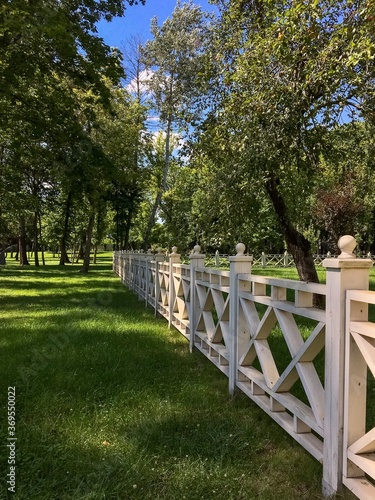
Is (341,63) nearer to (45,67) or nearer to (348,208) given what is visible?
(45,67)

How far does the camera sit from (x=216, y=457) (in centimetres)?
284

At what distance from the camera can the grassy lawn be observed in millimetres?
2531

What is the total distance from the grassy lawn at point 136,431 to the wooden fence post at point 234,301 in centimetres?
28

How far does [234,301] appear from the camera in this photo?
3.84 m

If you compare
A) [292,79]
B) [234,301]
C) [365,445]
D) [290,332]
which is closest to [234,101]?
[292,79]

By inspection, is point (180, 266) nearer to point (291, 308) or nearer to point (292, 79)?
point (292, 79)

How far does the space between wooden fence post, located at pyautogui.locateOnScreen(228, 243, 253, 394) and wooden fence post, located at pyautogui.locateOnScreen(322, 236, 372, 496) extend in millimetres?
1557

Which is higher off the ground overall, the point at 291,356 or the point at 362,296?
the point at 362,296

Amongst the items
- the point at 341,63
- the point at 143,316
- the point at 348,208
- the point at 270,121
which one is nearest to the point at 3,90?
the point at 143,316

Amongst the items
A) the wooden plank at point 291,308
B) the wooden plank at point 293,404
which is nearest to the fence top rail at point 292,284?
the wooden plank at point 291,308

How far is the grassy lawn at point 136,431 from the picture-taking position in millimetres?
2531

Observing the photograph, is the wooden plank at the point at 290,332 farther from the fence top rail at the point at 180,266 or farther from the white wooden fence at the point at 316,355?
the fence top rail at the point at 180,266

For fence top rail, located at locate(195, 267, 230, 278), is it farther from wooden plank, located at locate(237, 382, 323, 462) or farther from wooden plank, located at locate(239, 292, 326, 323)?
wooden plank, located at locate(237, 382, 323, 462)

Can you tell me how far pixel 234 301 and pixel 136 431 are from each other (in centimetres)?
137
